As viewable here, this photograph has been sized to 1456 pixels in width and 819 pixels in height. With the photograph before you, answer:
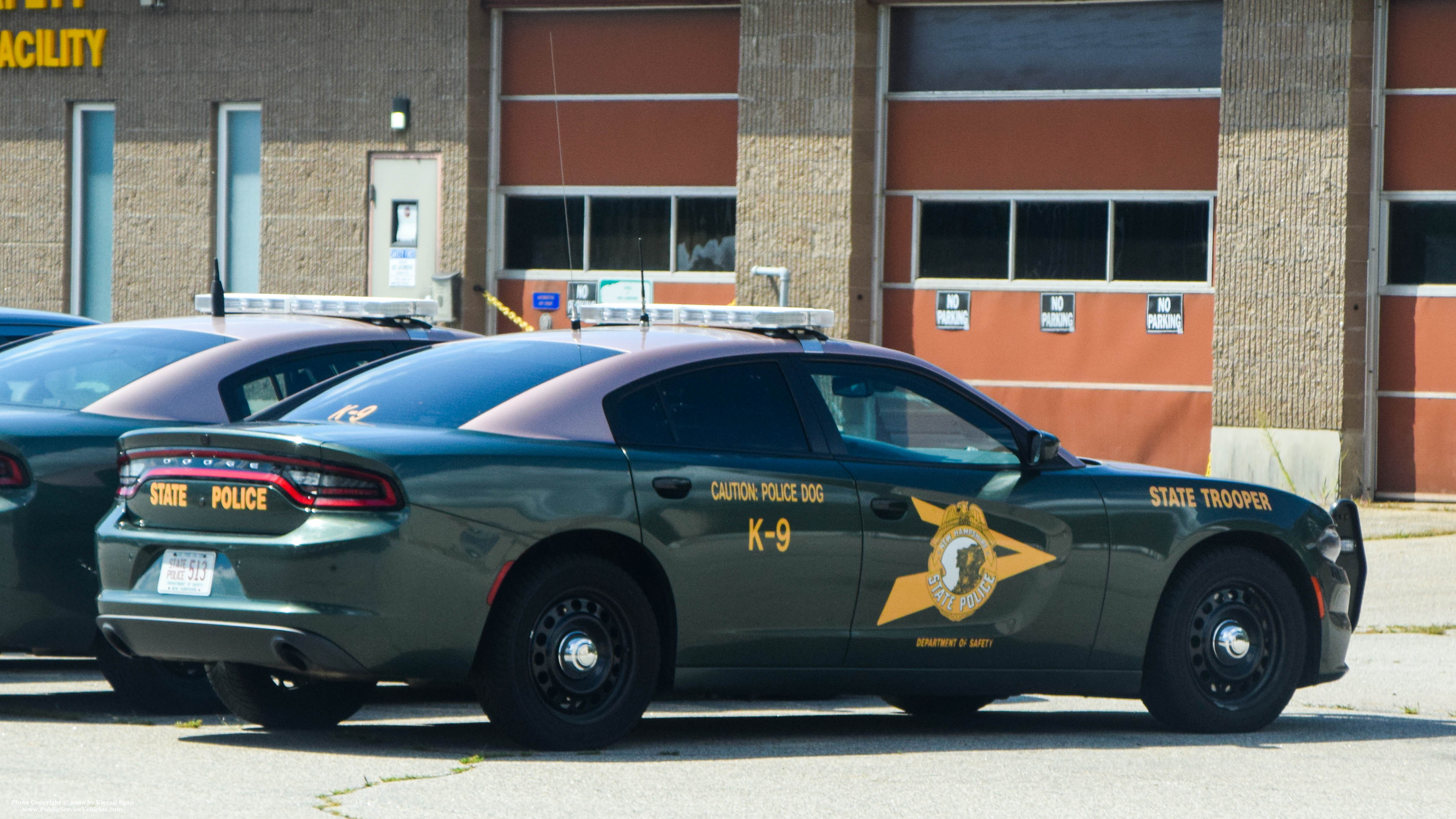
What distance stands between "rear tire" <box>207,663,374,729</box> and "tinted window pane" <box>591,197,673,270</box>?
488 inches

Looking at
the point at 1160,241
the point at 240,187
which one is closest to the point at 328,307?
the point at 1160,241

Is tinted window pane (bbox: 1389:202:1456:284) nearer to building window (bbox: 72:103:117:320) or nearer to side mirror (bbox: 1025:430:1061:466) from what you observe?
side mirror (bbox: 1025:430:1061:466)

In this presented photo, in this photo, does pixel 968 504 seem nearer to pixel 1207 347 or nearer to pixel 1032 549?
pixel 1032 549

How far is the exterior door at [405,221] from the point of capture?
19844 millimetres

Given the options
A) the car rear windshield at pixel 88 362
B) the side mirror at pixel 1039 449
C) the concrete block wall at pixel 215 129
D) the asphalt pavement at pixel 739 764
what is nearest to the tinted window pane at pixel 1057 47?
the concrete block wall at pixel 215 129

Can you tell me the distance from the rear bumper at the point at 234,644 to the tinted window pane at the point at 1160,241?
12859 mm

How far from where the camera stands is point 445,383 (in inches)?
264

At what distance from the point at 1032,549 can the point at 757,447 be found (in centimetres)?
109

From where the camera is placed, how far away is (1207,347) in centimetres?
1781

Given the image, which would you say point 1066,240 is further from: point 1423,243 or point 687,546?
point 687,546


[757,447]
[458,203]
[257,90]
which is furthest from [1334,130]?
[757,447]

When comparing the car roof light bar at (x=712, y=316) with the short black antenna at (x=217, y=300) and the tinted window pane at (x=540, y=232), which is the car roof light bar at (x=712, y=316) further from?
the tinted window pane at (x=540, y=232)

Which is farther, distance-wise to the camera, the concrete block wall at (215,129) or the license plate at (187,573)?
the concrete block wall at (215,129)

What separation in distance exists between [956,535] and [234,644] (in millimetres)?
2431
